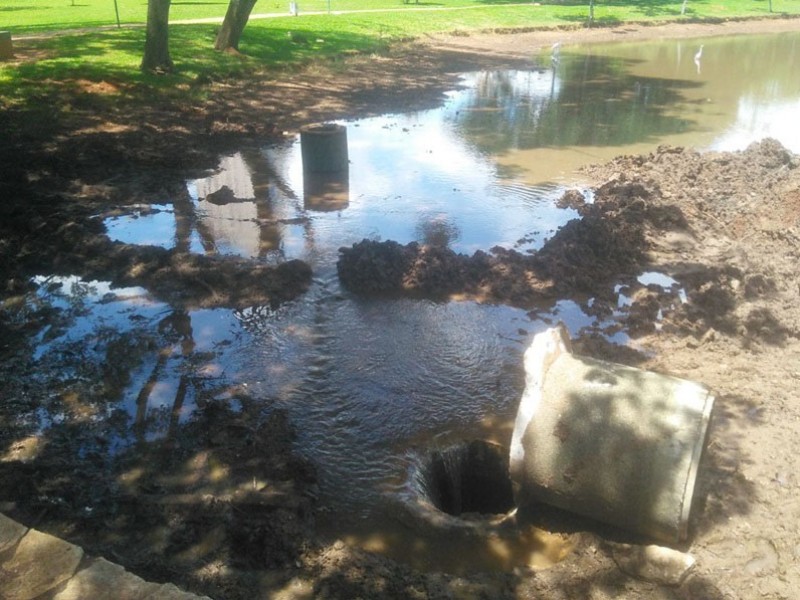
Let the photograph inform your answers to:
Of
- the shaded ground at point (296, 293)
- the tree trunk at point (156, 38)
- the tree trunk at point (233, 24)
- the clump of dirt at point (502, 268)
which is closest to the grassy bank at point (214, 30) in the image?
the tree trunk at point (156, 38)

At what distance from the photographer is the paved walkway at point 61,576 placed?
12.0ft

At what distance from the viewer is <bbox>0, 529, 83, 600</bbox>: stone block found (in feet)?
12.0

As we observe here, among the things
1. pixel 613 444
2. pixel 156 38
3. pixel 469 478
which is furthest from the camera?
pixel 156 38

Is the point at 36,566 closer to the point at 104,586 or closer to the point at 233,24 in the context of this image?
the point at 104,586

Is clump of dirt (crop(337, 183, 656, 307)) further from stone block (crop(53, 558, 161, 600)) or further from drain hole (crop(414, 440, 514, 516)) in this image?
stone block (crop(53, 558, 161, 600))

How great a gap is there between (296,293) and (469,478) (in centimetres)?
367

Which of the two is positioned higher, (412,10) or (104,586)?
(412,10)

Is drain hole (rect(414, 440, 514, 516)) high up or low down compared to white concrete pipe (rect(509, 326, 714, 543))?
down

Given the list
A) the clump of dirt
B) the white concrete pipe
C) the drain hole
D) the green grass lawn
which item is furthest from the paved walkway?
the green grass lawn

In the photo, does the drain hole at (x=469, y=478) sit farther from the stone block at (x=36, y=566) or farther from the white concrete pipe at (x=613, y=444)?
the stone block at (x=36, y=566)

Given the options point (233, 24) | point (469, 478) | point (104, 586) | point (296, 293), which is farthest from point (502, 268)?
point (233, 24)

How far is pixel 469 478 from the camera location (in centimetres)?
636

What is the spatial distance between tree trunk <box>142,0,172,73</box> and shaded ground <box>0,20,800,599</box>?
73.2 inches

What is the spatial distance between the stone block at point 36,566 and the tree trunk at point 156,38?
1597cm
